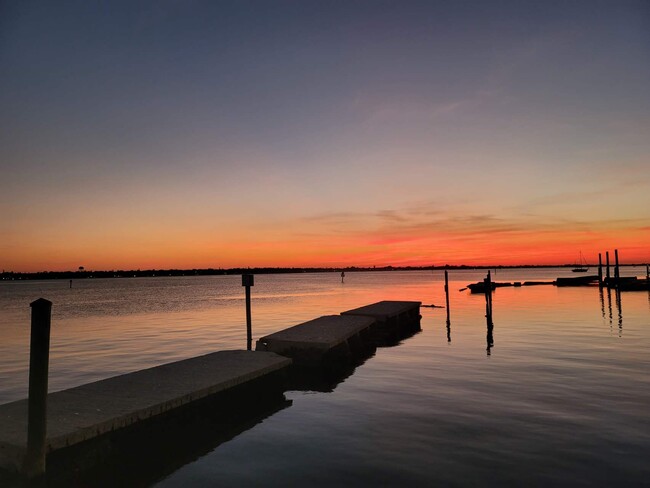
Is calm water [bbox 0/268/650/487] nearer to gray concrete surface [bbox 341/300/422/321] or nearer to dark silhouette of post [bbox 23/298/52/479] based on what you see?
dark silhouette of post [bbox 23/298/52/479]

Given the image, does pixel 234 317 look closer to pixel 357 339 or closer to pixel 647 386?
pixel 357 339

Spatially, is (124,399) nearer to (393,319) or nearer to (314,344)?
(314,344)

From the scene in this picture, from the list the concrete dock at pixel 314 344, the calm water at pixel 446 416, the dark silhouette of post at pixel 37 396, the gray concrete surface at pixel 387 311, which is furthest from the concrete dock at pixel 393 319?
the dark silhouette of post at pixel 37 396

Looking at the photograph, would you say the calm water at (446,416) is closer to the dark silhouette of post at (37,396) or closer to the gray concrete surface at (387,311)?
the dark silhouette of post at (37,396)

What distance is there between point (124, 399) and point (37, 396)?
7.44ft

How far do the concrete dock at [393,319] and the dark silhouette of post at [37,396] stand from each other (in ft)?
58.2

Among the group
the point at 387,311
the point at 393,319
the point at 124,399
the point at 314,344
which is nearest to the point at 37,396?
the point at 124,399

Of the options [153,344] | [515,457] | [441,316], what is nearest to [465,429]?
[515,457]

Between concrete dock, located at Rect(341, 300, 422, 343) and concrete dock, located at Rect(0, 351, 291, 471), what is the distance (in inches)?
479

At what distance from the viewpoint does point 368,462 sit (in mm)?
7484

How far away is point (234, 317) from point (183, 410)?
92.5ft

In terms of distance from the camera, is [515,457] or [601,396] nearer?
[515,457]

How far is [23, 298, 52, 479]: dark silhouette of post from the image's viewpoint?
19.1ft

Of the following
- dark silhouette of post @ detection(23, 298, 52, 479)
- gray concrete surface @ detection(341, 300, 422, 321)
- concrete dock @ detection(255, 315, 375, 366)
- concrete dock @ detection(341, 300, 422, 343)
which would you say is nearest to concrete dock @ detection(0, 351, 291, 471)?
dark silhouette of post @ detection(23, 298, 52, 479)
